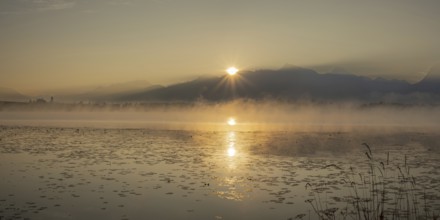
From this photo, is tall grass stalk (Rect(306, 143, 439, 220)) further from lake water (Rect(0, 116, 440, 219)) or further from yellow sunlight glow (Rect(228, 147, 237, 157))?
yellow sunlight glow (Rect(228, 147, 237, 157))

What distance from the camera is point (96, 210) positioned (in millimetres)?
16219

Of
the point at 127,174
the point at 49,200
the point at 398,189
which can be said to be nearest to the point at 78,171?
the point at 127,174

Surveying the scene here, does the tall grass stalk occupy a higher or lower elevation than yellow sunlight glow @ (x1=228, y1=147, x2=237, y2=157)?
lower

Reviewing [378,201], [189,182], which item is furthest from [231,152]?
[378,201]

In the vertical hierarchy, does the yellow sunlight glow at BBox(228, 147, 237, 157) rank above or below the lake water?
above

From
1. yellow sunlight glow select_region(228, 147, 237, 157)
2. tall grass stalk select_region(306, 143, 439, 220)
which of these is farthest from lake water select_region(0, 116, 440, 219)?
yellow sunlight glow select_region(228, 147, 237, 157)

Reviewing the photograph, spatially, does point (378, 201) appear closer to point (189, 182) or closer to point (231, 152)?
point (189, 182)

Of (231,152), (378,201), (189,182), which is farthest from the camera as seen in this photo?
(231,152)

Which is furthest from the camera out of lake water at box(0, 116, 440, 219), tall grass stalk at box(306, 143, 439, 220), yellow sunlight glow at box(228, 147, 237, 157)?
yellow sunlight glow at box(228, 147, 237, 157)

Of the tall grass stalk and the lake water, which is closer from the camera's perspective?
the tall grass stalk

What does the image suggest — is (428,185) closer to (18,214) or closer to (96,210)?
(96,210)

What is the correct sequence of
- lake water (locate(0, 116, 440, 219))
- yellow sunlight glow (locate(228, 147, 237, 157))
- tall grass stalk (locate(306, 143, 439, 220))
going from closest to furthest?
tall grass stalk (locate(306, 143, 439, 220))
lake water (locate(0, 116, 440, 219))
yellow sunlight glow (locate(228, 147, 237, 157))

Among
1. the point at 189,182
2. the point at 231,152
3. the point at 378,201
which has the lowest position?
the point at 378,201

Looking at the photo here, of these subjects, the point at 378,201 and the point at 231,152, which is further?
the point at 231,152
